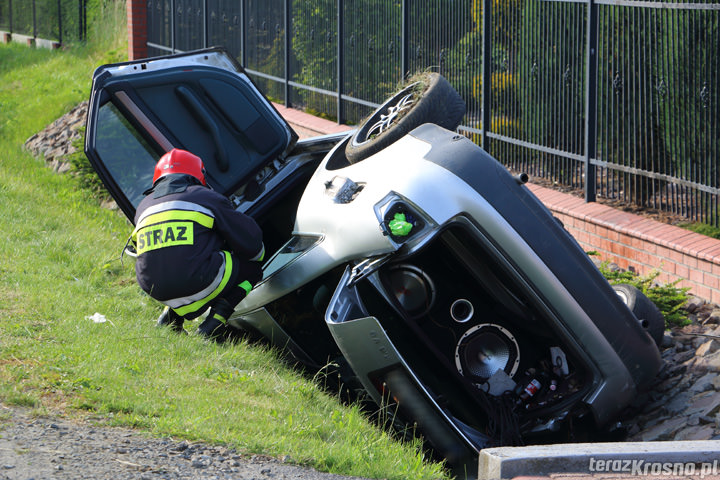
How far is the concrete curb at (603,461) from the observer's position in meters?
3.69

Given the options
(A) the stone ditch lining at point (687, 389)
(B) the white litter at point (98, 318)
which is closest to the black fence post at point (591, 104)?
(A) the stone ditch lining at point (687, 389)

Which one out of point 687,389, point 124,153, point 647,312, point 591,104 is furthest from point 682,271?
point 124,153

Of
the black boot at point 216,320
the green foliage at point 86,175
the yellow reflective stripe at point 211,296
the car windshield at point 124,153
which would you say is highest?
the car windshield at point 124,153

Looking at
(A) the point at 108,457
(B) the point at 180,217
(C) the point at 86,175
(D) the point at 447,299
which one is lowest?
(C) the point at 86,175

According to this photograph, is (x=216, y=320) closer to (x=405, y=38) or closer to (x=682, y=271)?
(x=682, y=271)

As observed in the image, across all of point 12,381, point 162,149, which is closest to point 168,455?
point 12,381

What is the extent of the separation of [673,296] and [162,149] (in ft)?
11.7

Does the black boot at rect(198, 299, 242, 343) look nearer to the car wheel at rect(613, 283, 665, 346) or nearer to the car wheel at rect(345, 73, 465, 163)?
the car wheel at rect(345, 73, 465, 163)

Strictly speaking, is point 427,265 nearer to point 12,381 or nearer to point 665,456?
point 665,456

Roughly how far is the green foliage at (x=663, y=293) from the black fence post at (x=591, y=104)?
3.81 ft

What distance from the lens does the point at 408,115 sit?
5.33 m

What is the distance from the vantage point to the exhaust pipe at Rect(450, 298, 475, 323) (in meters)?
4.79

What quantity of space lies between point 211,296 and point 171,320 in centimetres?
59

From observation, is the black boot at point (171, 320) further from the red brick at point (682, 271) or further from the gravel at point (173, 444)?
the red brick at point (682, 271)
